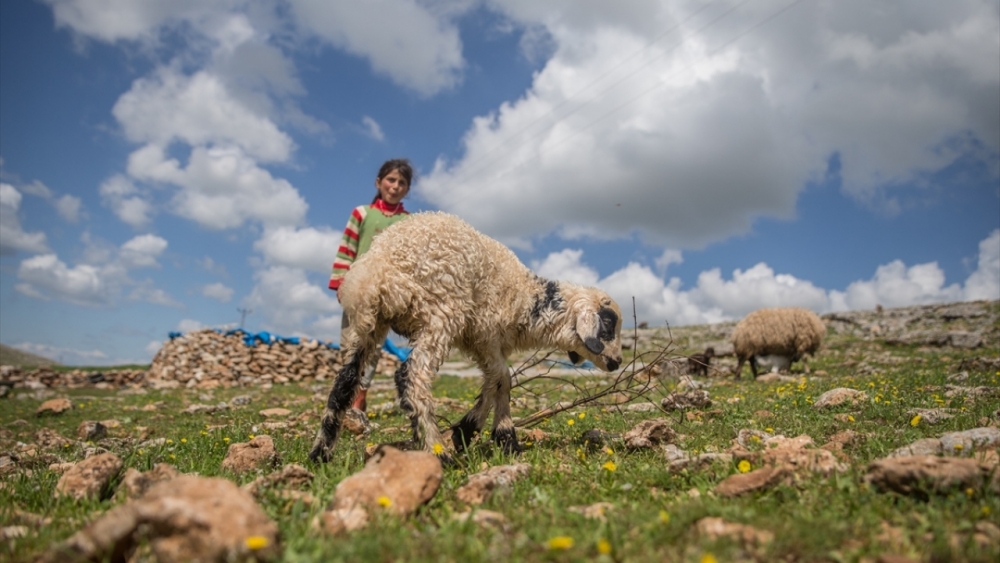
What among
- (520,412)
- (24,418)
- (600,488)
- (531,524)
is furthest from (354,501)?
(24,418)

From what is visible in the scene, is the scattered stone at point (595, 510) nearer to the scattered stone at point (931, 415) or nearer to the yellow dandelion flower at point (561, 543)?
the yellow dandelion flower at point (561, 543)

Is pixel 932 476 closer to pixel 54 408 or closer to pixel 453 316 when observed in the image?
pixel 453 316

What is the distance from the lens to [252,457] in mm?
4512

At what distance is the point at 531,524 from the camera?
278 cm

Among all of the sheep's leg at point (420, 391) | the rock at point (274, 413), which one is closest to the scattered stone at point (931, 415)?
the sheep's leg at point (420, 391)

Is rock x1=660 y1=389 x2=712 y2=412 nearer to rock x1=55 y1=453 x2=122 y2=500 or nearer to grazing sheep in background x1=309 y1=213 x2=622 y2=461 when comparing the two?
grazing sheep in background x1=309 y1=213 x2=622 y2=461

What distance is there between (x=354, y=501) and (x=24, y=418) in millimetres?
12593

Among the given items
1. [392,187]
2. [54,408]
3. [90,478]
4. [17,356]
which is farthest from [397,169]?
[17,356]

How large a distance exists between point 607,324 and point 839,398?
3330 millimetres

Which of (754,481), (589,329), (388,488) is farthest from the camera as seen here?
(589,329)

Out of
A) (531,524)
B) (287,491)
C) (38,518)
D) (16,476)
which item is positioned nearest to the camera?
(531,524)

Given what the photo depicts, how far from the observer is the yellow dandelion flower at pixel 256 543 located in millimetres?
2166

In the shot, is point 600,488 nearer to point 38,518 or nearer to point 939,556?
point 939,556

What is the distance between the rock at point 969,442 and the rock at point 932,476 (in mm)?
751
